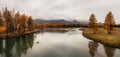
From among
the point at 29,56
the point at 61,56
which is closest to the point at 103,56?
the point at 61,56

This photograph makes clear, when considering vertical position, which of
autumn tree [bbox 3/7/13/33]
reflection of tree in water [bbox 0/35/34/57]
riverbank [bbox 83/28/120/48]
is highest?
autumn tree [bbox 3/7/13/33]

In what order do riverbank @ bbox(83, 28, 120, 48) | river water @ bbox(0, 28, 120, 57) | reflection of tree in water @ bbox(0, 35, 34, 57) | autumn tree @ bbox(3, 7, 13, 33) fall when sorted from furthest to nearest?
autumn tree @ bbox(3, 7, 13, 33) → riverbank @ bbox(83, 28, 120, 48) → reflection of tree in water @ bbox(0, 35, 34, 57) → river water @ bbox(0, 28, 120, 57)

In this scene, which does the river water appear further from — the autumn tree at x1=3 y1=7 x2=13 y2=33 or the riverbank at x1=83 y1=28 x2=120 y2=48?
the autumn tree at x1=3 y1=7 x2=13 y2=33

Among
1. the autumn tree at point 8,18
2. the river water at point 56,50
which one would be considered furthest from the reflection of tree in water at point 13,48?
the autumn tree at point 8,18

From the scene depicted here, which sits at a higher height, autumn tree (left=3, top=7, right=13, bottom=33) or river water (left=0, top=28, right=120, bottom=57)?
autumn tree (left=3, top=7, right=13, bottom=33)

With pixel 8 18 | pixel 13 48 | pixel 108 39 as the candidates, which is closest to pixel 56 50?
pixel 13 48

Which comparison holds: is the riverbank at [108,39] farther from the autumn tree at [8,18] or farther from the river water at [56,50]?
the autumn tree at [8,18]

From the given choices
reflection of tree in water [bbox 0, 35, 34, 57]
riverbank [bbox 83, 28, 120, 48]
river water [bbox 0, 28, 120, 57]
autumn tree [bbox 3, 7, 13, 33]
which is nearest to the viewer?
river water [bbox 0, 28, 120, 57]

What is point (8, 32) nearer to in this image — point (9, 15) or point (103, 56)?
point (9, 15)

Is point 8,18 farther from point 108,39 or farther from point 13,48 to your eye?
point 108,39

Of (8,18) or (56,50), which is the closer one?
(56,50)

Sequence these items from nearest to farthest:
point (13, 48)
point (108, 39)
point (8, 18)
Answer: point (13, 48) → point (108, 39) → point (8, 18)

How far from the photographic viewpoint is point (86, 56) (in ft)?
161

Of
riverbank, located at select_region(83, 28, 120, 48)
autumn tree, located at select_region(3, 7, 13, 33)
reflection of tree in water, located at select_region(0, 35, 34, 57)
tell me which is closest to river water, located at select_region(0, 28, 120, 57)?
reflection of tree in water, located at select_region(0, 35, 34, 57)
